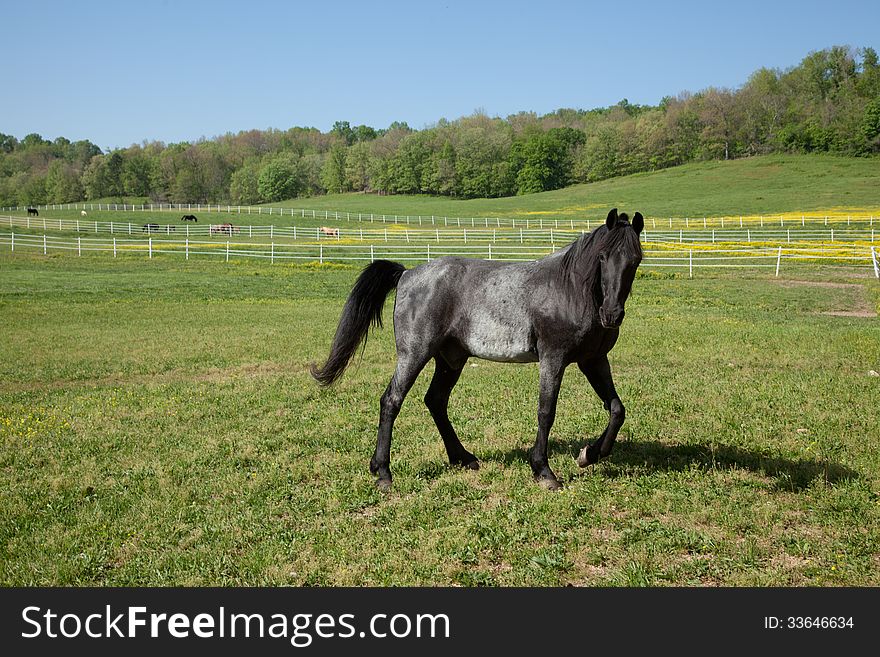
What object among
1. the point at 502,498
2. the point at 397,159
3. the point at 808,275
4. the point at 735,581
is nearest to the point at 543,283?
the point at 502,498

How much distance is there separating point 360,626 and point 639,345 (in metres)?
10.9

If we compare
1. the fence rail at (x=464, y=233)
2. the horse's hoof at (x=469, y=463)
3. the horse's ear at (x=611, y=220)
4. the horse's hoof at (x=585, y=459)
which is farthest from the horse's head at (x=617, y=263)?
the fence rail at (x=464, y=233)

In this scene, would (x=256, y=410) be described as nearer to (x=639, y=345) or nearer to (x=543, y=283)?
(x=543, y=283)

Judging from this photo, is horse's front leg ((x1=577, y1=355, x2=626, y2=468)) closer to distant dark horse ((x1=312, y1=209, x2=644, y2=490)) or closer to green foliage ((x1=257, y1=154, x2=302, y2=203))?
distant dark horse ((x1=312, y1=209, x2=644, y2=490))

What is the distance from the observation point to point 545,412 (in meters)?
6.15

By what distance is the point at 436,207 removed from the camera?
106 m

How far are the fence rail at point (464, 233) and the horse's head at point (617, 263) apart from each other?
4300cm

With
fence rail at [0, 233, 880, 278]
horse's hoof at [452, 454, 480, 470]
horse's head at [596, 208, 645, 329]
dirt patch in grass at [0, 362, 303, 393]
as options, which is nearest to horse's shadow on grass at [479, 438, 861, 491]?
horse's hoof at [452, 454, 480, 470]

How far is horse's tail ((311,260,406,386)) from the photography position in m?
7.05

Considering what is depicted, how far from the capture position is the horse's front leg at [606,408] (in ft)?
20.7

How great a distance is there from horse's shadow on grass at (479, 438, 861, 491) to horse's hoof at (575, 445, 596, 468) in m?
0.06

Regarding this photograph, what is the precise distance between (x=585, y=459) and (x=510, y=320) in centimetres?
142

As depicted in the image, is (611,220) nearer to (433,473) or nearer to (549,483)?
(549,483)

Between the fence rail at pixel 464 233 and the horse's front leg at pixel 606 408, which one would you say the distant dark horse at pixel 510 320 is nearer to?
the horse's front leg at pixel 606 408
